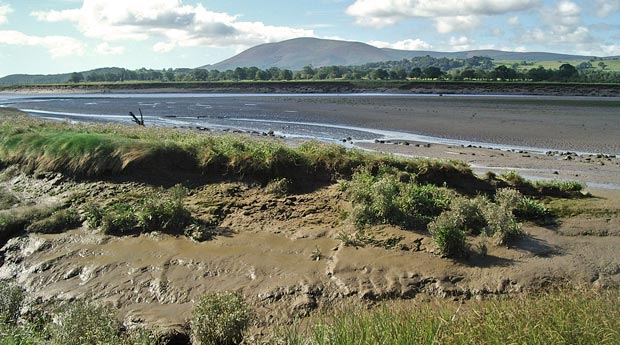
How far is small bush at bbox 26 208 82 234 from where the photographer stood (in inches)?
488

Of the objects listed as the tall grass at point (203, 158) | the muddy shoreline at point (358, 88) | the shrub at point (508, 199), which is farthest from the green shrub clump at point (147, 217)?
the muddy shoreline at point (358, 88)

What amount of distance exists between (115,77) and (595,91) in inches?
5467

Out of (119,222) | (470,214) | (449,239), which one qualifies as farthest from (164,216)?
(470,214)

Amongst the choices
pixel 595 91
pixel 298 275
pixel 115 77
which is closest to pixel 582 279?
pixel 298 275

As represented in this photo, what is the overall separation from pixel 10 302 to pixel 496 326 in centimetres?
816

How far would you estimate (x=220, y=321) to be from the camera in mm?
7477

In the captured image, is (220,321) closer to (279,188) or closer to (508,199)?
(279,188)

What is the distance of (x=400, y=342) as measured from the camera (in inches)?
221

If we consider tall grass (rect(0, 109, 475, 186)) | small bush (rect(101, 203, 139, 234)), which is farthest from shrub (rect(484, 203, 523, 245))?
small bush (rect(101, 203, 139, 234))

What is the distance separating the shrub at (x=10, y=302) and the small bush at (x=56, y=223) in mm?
2893

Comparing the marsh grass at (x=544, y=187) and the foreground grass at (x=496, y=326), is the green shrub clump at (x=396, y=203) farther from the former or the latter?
the foreground grass at (x=496, y=326)

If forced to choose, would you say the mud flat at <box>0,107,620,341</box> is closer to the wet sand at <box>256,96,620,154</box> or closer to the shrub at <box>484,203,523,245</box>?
the shrub at <box>484,203,523,245</box>

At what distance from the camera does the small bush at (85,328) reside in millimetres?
7238

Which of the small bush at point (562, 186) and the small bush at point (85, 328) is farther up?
the small bush at point (562, 186)
